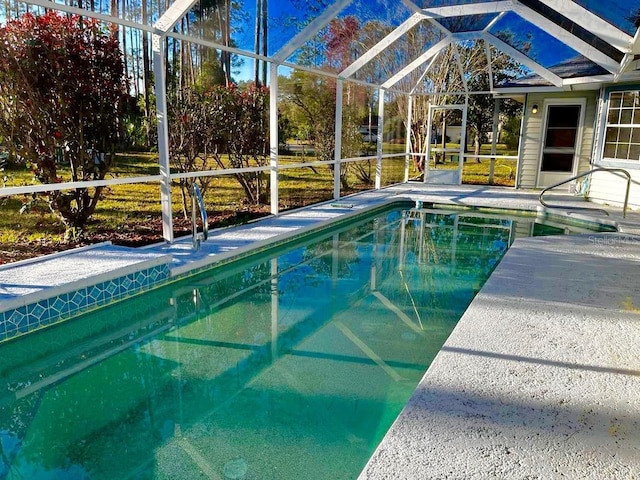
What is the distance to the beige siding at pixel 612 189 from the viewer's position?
8617mm

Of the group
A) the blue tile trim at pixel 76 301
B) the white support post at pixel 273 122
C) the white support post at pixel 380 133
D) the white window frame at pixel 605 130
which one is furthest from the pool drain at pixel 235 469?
the white support post at pixel 380 133

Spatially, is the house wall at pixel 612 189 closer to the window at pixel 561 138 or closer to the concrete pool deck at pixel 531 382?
the window at pixel 561 138

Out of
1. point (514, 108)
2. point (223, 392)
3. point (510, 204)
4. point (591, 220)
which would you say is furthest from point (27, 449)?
point (514, 108)

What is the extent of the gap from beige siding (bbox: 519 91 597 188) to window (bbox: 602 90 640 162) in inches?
42.9

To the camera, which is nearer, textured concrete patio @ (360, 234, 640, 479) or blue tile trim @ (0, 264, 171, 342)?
textured concrete patio @ (360, 234, 640, 479)

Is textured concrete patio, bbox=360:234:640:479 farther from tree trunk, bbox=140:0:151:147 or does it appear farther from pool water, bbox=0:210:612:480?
tree trunk, bbox=140:0:151:147

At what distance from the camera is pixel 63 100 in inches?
194

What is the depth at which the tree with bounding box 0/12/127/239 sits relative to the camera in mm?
4582

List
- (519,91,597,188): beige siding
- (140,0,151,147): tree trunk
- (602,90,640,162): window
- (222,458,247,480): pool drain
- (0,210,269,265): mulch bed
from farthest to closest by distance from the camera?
1. (519,91,597,188): beige siding
2. (602,90,640,162): window
3. (140,0,151,147): tree trunk
4. (0,210,269,265): mulch bed
5. (222,458,247,480): pool drain

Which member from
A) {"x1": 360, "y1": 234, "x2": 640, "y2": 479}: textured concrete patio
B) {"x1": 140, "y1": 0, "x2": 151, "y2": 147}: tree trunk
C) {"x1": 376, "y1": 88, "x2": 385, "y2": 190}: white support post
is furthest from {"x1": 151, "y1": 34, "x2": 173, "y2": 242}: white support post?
{"x1": 376, "y1": 88, "x2": 385, "y2": 190}: white support post

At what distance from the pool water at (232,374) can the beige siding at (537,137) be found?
7.06 m

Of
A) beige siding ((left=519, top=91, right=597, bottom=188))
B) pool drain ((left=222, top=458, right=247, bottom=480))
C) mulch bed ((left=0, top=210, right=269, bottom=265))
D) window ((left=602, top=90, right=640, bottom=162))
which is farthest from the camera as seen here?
beige siding ((left=519, top=91, right=597, bottom=188))

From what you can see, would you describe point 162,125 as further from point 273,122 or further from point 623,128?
point 623,128

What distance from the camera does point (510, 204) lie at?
31.1 feet
